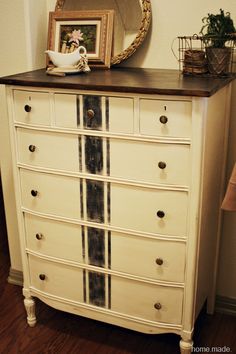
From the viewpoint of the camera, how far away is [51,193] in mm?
1823

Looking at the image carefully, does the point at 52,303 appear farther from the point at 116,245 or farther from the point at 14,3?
the point at 14,3

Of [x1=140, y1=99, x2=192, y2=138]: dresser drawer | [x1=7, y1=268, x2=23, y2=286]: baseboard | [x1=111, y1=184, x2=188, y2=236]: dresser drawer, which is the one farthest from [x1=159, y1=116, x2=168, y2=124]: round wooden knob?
[x1=7, y1=268, x2=23, y2=286]: baseboard

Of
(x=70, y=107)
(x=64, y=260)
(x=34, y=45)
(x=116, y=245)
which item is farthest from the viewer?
(x=34, y=45)

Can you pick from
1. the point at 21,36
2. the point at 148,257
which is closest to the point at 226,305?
the point at 148,257

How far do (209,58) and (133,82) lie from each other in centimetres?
35

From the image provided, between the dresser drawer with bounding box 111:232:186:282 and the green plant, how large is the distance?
0.80 metres

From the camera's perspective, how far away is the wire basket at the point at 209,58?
172 centimetres

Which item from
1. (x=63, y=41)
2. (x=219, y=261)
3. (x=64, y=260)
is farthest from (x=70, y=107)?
(x=219, y=261)

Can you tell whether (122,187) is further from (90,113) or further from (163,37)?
(163,37)

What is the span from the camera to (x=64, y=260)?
1.90 metres

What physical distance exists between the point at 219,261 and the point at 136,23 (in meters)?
1.18

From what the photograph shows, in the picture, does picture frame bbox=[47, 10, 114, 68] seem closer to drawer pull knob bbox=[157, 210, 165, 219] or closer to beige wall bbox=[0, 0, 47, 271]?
beige wall bbox=[0, 0, 47, 271]

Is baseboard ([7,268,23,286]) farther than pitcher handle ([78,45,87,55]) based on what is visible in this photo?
Yes

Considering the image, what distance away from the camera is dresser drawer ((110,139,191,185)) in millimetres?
1554
